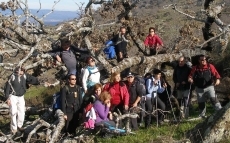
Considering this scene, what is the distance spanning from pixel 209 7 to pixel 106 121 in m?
7.12

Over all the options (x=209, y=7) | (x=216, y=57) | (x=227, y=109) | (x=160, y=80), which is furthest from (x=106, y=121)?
(x=216, y=57)

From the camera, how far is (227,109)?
Result: 7.20 metres

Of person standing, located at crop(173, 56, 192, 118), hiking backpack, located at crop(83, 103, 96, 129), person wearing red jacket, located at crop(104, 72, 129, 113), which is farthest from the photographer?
person standing, located at crop(173, 56, 192, 118)

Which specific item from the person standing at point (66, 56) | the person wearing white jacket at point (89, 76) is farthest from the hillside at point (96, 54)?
the person wearing white jacket at point (89, 76)

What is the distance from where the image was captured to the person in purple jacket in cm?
953

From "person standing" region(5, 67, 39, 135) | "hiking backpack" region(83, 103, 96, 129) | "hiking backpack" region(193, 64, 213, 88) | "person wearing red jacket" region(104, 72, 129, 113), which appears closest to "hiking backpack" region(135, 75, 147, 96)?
"person wearing red jacket" region(104, 72, 129, 113)

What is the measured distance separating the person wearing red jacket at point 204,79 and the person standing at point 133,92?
148 centimetres

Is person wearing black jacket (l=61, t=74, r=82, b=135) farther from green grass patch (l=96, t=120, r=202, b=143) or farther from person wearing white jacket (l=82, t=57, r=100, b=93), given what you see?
green grass patch (l=96, t=120, r=202, b=143)

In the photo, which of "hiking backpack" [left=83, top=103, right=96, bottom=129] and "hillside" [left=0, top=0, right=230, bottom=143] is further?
"hillside" [left=0, top=0, right=230, bottom=143]

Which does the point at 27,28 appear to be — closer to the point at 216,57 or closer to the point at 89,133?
the point at 89,133

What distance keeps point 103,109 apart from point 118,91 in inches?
32.8

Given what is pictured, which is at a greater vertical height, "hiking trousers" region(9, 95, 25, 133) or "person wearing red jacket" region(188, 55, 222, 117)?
"person wearing red jacket" region(188, 55, 222, 117)

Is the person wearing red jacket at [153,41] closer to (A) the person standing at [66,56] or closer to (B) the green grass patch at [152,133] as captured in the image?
(A) the person standing at [66,56]

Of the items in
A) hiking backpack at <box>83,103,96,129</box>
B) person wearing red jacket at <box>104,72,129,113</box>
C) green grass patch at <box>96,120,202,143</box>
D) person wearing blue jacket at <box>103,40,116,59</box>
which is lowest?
green grass patch at <box>96,120,202,143</box>
